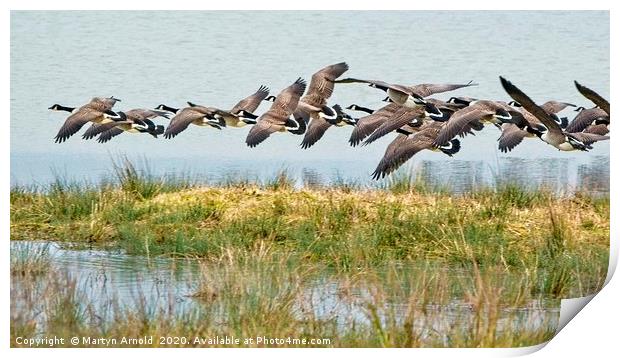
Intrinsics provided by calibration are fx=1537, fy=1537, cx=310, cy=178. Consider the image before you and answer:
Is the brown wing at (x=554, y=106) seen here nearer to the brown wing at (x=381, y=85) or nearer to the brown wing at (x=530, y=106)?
the brown wing at (x=530, y=106)

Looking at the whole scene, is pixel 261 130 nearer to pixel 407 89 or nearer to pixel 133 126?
pixel 133 126

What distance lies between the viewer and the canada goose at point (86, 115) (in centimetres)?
1019

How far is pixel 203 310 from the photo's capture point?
9109 millimetres

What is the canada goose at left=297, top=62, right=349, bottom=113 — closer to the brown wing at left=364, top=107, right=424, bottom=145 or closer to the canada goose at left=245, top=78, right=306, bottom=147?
the canada goose at left=245, top=78, right=306, bottom=147

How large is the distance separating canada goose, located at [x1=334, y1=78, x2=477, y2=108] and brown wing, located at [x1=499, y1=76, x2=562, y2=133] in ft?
1.66

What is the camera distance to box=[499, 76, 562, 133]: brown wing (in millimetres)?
9695

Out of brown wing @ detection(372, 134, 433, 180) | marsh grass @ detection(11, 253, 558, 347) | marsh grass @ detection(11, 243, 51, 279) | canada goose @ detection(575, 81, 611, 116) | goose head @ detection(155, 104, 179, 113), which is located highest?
canada goose @ detection(575, 81, 611, 116)

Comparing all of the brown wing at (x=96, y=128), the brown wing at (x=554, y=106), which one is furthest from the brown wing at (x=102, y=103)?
the brown wing at (x=554, y=106)

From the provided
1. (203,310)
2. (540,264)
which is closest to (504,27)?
(540,264)

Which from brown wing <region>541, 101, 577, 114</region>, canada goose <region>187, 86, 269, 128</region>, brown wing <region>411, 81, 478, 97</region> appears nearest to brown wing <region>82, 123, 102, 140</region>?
canada goose <region>187, 86, 269, 128</region>

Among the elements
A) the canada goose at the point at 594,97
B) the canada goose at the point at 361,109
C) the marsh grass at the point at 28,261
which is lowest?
the marsh grass at the point at 28,261

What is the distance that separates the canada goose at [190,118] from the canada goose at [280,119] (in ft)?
0.82
